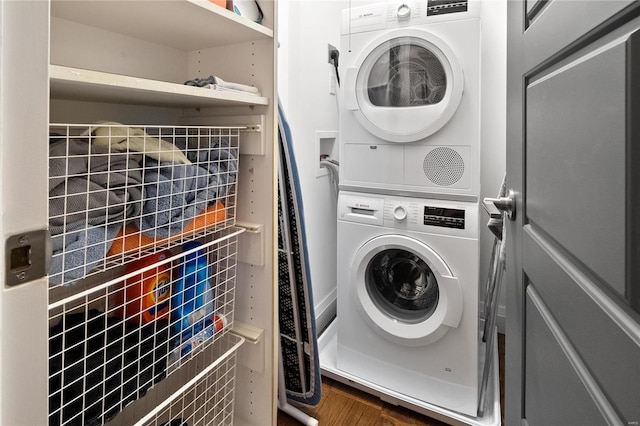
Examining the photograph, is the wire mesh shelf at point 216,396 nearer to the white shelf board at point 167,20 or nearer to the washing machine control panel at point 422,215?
the washing machine control panel at point 422,215

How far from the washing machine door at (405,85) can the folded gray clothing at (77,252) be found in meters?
1.17

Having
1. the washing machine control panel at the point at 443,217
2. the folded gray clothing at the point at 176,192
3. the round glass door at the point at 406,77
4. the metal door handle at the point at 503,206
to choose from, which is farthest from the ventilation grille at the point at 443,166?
the folded gray clothing at the point at 176,192

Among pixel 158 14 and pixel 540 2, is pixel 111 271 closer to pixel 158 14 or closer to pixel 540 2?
pixel 158 14

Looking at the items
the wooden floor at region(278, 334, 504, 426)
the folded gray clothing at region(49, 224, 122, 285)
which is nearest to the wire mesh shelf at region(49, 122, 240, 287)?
the folded gray clothing at region(49, 224, 122, 285)

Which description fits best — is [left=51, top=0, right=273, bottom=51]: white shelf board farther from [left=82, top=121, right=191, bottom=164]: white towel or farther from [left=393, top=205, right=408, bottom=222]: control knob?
[left=393, top=205, right=408, bottom=222]: control knob

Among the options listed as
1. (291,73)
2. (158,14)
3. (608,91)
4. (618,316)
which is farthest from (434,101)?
(618,316)

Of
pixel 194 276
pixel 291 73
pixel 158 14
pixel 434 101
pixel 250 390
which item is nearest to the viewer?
pixel 158 14

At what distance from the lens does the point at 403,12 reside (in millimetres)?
1559

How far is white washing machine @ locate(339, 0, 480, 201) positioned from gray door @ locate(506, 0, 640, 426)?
0.61m

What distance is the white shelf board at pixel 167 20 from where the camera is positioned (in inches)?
34.9

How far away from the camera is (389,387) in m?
1.71

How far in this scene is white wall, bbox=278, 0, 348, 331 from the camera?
189 cm

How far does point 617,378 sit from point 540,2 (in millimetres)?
660

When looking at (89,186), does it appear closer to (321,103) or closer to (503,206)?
(503,206)
